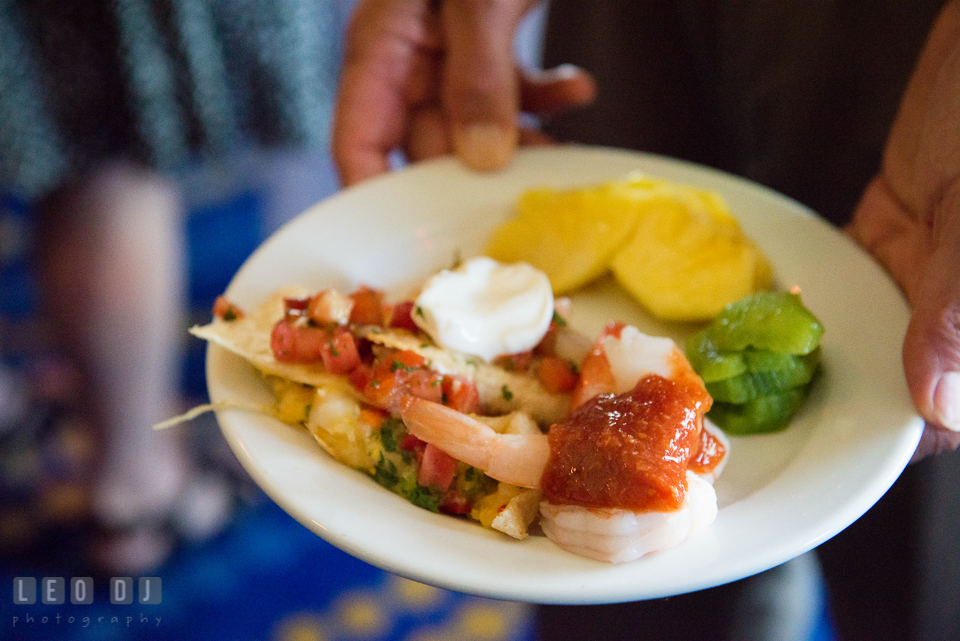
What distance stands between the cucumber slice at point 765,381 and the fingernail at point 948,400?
31 centimetres

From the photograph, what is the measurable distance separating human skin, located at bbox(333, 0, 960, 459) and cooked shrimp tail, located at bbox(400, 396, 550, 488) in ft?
2.73

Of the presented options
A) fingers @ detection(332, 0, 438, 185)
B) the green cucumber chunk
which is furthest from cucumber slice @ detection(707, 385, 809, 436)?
fingers @ detection(332, 0, 438, 185)

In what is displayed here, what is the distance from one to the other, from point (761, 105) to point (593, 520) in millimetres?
2143

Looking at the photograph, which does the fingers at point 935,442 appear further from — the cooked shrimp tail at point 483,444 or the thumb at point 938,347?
the cooked shrimp tail at point 483,444

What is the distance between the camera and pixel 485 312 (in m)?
1.87

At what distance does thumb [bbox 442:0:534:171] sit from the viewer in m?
2.58

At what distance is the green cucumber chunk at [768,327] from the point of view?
1750 mm

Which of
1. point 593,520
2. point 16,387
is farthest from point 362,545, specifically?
point 16,387

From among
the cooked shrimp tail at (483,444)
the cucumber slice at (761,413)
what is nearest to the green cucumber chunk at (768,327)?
the cucumber slice at (761,413)

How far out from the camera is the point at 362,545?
1.36 meters

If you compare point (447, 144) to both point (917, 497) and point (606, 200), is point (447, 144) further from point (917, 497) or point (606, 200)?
point (917, 497)

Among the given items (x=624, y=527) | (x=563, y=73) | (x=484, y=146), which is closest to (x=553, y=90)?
(x=563, y=73)

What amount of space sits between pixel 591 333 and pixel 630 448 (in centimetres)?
80

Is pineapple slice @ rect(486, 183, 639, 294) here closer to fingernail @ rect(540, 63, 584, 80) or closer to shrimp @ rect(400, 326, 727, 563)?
shrimp @ rect(400, 326, 727, 563)
